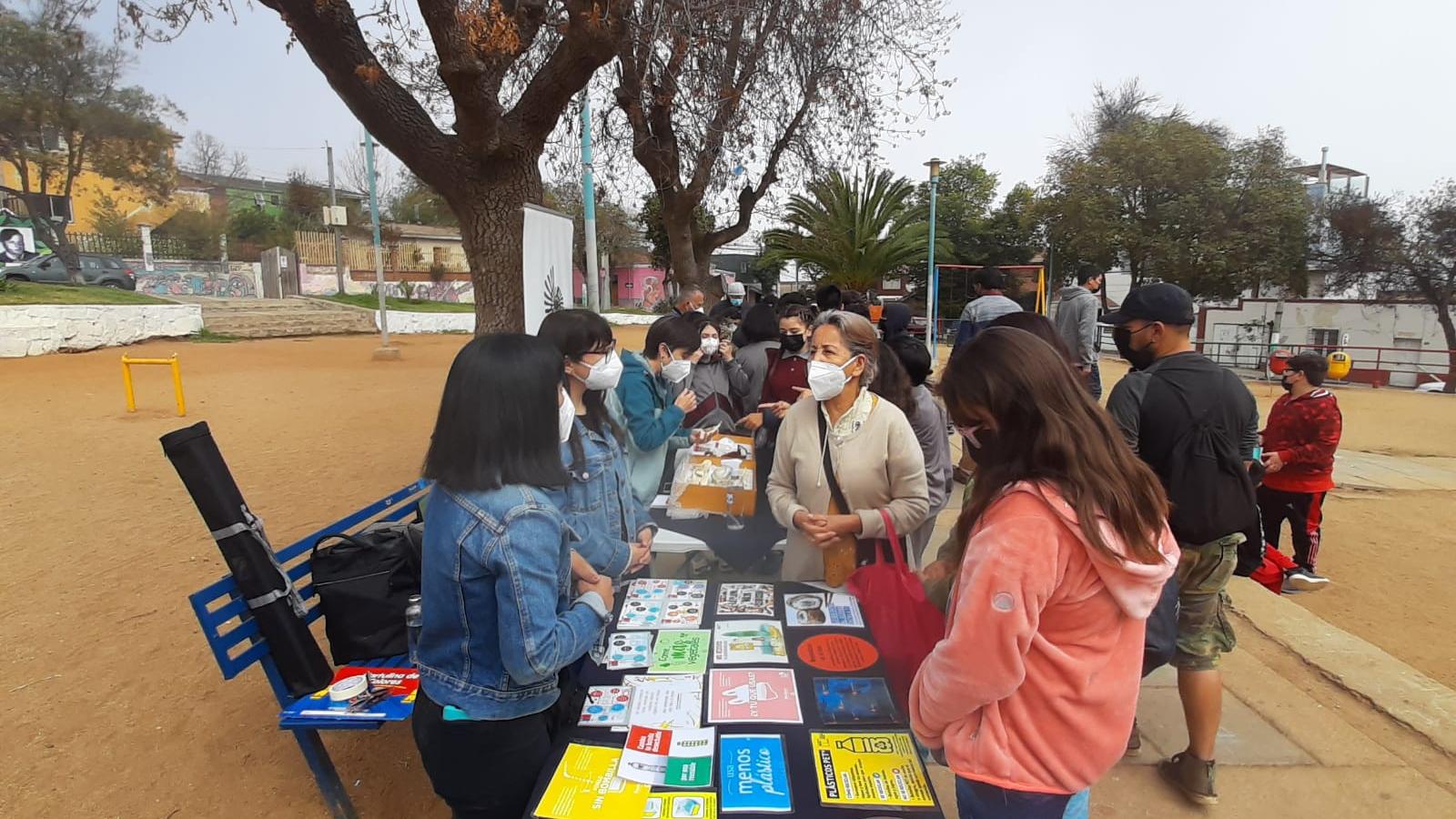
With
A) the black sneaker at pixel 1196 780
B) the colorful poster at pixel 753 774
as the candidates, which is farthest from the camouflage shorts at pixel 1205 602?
the colorful poster at pixel 753 774

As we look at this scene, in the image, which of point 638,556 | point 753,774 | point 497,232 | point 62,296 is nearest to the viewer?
point 753,774

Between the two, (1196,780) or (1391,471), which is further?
(1391,471)

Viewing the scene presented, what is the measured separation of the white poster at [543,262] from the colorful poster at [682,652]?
286 centimetres

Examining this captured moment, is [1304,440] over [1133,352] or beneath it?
beneath

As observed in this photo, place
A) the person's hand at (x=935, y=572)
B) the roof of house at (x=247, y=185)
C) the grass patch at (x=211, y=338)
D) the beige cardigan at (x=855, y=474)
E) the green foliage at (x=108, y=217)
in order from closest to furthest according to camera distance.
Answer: the person's hand at (x=935, y=572)
the beige cardigan at (x=855, y=474)
the grass patch at (x=211, y=338)
the green foliage at (x=108, y=217)
the roof of house at (x=247, y=185)

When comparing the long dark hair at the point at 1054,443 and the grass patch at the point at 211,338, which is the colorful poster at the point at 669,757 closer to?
the long dark hair at the point at 1054,443

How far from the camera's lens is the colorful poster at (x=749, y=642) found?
1.99 m

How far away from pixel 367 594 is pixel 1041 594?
2.29 m

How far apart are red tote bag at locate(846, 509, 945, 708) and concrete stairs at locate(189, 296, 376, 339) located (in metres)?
22.1

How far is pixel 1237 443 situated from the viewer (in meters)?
2.31

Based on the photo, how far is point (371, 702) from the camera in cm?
231

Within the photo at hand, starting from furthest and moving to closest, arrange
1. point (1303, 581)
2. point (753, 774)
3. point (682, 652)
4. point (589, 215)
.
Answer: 1. point (589, 215)
2. point (1303, 581)
3. point (682, 652)
4. point (753, 774)

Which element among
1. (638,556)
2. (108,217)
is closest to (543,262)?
(638,556)

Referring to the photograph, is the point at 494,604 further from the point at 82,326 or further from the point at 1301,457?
the point at 82,326
